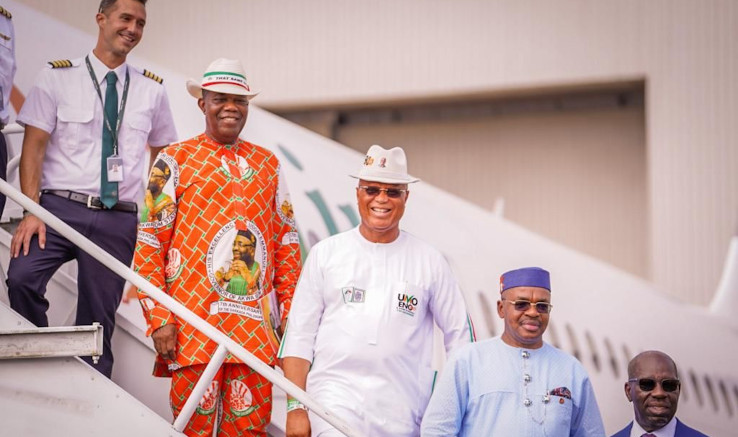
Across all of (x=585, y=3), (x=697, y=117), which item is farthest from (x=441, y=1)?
(x=697, y=117)

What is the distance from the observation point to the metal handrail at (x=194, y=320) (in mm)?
2746

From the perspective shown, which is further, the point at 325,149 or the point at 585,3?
the point at 585,3

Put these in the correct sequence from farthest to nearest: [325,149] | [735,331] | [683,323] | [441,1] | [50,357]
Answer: [441,1] < [735,331] < [683,323] < [325,149] < [50,357]

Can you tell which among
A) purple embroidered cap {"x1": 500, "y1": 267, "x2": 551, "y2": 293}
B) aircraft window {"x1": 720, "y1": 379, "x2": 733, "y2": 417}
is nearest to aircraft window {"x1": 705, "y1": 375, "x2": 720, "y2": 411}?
aircraft window {"x1": 720, "y1": 379, "x2": 733, "y2": 417}

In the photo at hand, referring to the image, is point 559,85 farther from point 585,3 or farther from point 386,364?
point 386,364

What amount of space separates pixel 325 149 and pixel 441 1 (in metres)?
7.11

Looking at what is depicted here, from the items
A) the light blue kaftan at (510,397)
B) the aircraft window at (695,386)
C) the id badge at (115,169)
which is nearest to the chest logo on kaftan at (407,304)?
the light blue kaftan at (510,397)

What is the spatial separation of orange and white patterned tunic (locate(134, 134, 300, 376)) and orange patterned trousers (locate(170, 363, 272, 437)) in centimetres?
7

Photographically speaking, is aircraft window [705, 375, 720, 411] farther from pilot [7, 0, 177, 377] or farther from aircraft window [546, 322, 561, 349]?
pilot [7, 0, 177, 377]

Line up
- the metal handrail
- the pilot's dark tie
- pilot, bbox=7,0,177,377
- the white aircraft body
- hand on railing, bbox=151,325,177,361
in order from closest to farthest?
the metal handrail
hand on railing, bbox=151,325,177,361
pilot, bbox=7,0,177,377
the pilot's dark tie
the white aircraft body

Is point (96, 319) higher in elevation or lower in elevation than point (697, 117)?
lower

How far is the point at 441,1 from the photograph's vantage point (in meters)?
13.0

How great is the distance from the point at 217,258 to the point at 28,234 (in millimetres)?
687

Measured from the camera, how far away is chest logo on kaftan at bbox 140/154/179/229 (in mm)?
3162
